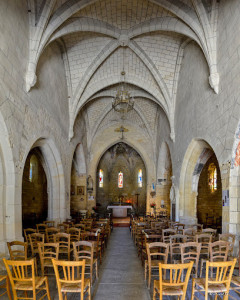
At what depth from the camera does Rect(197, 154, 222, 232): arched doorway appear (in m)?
16.9

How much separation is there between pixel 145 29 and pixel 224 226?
8216 mm

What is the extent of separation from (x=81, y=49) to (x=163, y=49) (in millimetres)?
3806

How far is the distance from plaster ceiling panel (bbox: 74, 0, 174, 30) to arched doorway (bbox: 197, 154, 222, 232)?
992 centimetres

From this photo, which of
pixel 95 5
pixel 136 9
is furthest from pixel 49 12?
pixel 136 9

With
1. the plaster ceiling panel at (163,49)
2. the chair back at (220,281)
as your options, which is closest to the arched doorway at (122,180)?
the plaster ceiling panel at (163,49)

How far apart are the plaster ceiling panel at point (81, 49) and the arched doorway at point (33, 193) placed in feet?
17.6

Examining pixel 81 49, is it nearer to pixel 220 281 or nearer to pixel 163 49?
pixel 163 49

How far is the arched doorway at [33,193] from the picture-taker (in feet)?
51.1

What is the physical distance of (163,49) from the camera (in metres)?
12.1

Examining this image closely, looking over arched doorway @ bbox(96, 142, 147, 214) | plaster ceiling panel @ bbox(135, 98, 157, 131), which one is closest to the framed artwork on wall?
plaster ceiling panel @ bbox(135, 98, 157, 131)

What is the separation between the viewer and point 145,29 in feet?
35.8

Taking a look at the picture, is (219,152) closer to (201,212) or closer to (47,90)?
(47,90)

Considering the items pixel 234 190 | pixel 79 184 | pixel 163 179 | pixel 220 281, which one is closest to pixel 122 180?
pixel 163 179

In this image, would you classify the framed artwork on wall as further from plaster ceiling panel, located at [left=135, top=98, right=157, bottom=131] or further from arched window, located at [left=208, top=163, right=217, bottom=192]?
arched window, located at [left=208, top=163, right=217, bottom=192]
